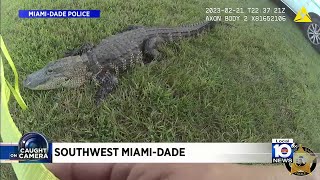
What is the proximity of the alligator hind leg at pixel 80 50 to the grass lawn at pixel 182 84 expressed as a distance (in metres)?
0.02

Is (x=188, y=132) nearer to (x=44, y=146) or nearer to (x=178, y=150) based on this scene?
(x=178, y=150)

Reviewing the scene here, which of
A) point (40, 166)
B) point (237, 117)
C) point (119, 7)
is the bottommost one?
point (40, 166)

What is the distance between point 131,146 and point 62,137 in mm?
208

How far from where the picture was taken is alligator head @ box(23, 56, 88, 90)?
4.70 ft

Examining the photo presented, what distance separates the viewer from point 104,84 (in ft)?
4.71

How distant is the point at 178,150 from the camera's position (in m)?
1.38

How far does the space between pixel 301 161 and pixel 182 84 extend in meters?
0.43

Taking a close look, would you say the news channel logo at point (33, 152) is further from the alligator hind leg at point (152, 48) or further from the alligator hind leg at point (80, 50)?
the alligator hind leg at point (152, 48)

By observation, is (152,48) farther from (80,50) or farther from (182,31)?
(80,50)

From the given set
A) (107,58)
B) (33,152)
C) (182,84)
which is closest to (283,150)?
(182,84)

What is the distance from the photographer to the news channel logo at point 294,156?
4.58ft

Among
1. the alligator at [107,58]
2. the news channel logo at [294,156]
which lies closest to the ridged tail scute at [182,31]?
the alligator at [107,58]

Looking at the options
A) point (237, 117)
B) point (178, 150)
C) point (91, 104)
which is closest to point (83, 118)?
point (91, 104)

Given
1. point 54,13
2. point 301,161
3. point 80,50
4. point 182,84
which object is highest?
point 54,13
